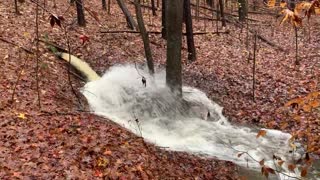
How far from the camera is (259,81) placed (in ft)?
45.0

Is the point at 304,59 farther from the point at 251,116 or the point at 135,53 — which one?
the point at 135,53

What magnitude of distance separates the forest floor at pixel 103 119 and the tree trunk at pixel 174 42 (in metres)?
1.71

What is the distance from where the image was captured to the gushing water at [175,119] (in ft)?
30.7

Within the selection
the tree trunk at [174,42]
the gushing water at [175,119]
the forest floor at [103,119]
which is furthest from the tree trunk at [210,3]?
the tree trunk at [174,42]

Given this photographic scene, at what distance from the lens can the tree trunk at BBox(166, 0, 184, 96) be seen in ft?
35.8

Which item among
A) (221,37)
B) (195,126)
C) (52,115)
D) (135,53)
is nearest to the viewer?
(52,115)

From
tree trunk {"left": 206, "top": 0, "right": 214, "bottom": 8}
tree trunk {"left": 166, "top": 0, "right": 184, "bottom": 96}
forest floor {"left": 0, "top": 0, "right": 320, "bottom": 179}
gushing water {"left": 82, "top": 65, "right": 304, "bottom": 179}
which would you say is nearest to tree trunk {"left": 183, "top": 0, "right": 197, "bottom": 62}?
forest floor {"left": 0, "top": 0, "right": 320, "bottom": 179}

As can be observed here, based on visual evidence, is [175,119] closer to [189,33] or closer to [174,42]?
[174,42]

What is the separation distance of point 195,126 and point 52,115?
417 centimetres

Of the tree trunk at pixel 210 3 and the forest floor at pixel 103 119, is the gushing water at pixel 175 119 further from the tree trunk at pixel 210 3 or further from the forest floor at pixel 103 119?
the tree trunk at pixel 210 3

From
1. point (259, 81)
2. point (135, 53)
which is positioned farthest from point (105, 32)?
point (259, 81)

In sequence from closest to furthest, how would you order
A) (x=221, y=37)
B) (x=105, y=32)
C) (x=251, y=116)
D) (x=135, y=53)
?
(x=251, y=116) < (x=135, y=53) < (x=105, y=32) < (x=221, y=37)

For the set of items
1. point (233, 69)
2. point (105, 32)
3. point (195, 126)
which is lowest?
point (195, 126)

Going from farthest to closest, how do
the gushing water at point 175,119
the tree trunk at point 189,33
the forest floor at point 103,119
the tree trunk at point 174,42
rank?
the tree trunk at point 189,33 < the tree trunk at point 174,42 < the gushing water at point 175,119 < the forest floor at point 103,119
